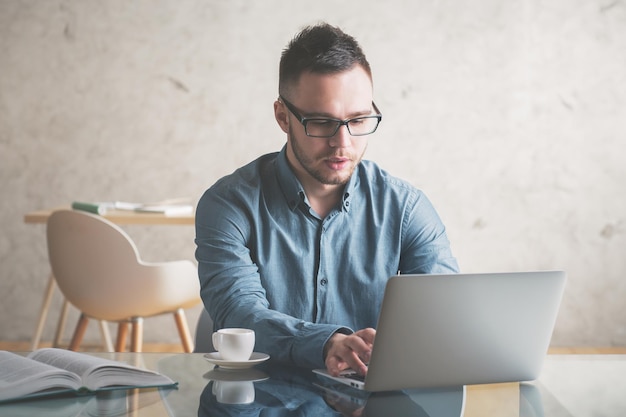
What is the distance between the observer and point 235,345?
1.36 metres

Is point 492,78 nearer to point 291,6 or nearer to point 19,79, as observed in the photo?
point 291,6

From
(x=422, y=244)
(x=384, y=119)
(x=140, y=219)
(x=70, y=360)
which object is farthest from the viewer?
(x=384, y=119)

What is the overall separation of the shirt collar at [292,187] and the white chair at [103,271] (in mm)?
1380

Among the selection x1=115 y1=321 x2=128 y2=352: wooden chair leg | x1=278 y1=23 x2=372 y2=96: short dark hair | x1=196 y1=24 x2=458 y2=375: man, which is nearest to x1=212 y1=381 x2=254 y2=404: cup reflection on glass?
x1=196 y1=24 x2=458 y2=375: man

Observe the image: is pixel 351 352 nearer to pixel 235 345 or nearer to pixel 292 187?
pixel 235 345

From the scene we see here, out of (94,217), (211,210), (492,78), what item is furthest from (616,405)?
(492,78)

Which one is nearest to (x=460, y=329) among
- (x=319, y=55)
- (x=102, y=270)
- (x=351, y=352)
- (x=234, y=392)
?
(x=351, y=352)

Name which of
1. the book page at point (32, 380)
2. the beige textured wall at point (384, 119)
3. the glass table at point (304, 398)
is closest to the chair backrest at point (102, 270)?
the beige textured wall at point (384, 119)

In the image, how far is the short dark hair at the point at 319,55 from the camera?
1763mm

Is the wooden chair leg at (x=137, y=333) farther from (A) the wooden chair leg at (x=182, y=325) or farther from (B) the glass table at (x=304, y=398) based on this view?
(B) the glass table at (x=304, y=398)

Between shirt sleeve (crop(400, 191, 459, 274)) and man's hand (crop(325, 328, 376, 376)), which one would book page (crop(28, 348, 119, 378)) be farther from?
shirt sleeve (crop(400, 191, 459, 274))

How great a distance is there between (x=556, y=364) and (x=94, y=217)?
207 cm

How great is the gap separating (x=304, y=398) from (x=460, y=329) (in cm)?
25

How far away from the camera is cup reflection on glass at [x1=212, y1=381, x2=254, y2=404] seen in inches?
45.7
